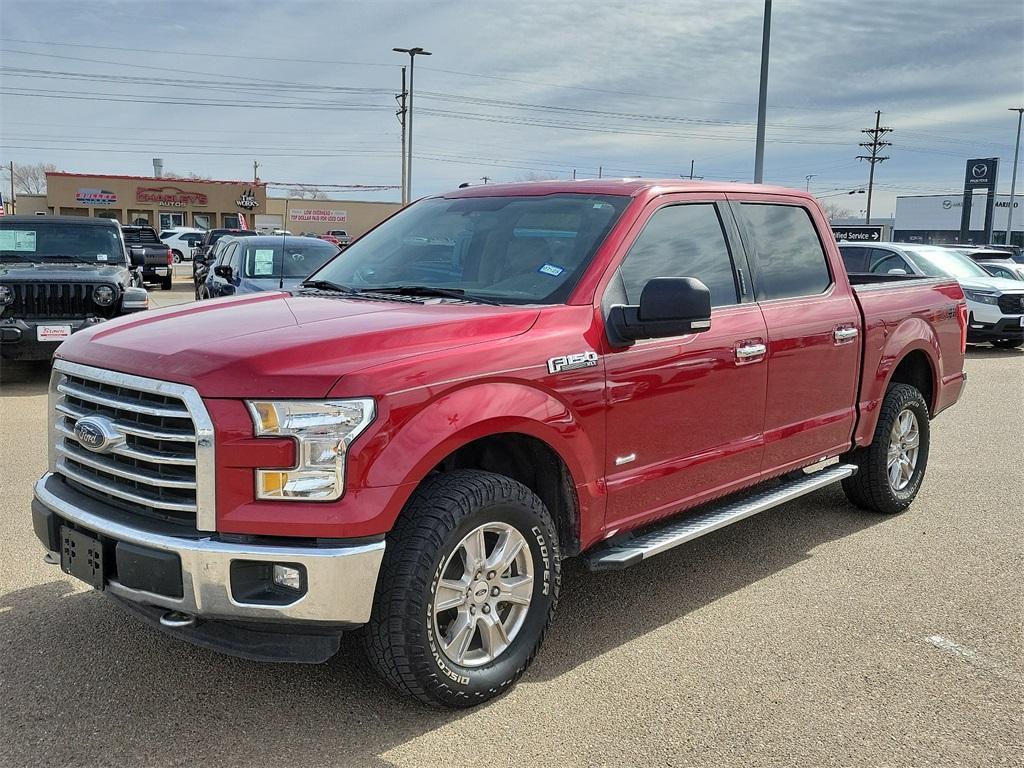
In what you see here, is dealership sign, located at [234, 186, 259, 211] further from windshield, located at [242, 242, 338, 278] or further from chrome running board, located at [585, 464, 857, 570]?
chrome running board, located at [585, 464, 857, 570]

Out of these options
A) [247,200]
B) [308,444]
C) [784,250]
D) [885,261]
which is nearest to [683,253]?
[784,250]

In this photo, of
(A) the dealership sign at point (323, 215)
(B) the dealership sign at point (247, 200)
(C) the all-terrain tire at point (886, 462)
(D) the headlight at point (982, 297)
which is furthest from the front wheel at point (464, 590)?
(A) the dealership sign at point (323, 215)

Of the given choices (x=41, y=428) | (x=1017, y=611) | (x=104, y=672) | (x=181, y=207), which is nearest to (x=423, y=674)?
(x=104, y=672)

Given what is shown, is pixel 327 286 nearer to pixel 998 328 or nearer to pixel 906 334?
pixel 906 334

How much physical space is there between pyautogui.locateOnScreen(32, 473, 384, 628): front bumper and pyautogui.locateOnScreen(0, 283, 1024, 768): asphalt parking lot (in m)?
0.49

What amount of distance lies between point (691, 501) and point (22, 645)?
2898 millimetres

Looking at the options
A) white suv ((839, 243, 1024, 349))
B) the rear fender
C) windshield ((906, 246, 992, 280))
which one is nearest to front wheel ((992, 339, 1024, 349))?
white suv ((839, 243, 1024, 349))

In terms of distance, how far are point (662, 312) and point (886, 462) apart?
2.80 meters

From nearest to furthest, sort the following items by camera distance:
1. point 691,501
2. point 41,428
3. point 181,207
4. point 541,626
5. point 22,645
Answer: point 541,626, point 22,645, point 691,501, point 41,428, point 181,207

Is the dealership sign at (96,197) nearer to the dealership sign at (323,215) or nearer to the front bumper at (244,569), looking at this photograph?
the dealership sign at (323,215)

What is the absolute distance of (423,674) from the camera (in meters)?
3.07

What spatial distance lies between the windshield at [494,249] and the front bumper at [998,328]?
499 inches

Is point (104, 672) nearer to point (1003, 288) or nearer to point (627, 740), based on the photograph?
point (627, 740)

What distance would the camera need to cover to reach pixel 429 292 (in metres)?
3.96
